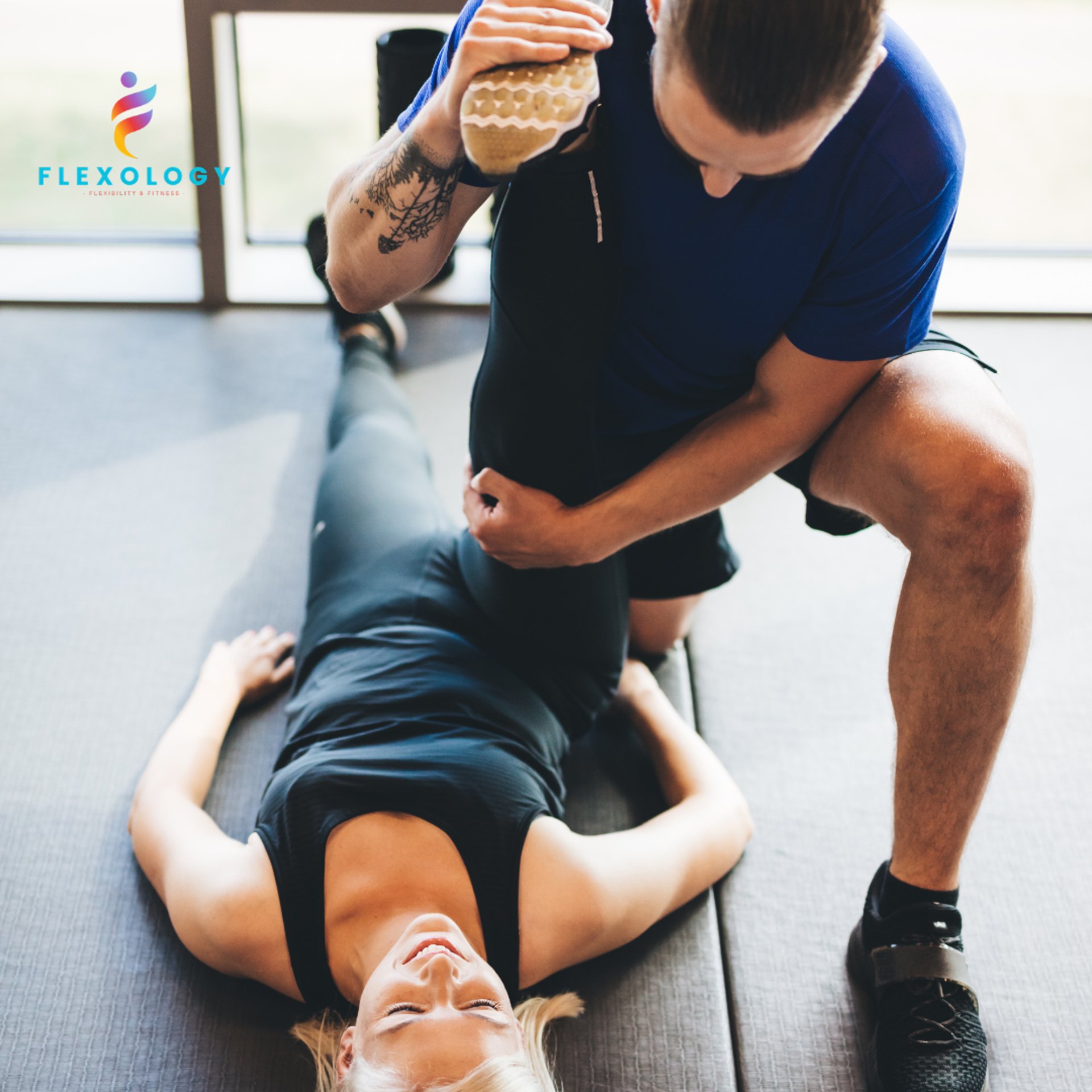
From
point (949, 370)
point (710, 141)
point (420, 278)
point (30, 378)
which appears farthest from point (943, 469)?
point (30, 378)

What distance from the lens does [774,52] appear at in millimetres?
706

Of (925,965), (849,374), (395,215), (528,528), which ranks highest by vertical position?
(395,215)

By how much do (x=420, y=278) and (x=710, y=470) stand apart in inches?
15.3

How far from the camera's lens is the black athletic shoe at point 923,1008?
108 cm

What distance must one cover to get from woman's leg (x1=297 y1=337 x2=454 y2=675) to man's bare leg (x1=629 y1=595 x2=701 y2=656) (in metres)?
0.33

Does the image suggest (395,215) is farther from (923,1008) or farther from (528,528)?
(923,1008)

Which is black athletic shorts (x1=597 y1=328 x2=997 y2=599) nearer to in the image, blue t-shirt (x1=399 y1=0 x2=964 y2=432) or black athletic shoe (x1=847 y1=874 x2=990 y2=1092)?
blue t-shirt (x1=399 y1=0 x2=964 y2=432)

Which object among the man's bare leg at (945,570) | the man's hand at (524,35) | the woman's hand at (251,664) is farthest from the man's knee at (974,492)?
the woman's hand at (251,664)

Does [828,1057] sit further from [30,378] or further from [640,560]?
[30,378]

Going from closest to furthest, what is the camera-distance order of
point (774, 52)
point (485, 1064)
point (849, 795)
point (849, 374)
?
point (774, 52) → point (485, 1064) → point (849, 374) → point (849, 795)

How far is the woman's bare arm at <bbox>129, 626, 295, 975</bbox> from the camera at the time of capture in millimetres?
1128

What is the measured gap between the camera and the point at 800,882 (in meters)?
1.36

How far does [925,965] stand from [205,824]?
0.85m

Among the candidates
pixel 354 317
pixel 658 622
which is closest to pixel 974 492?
pixel 658 622
